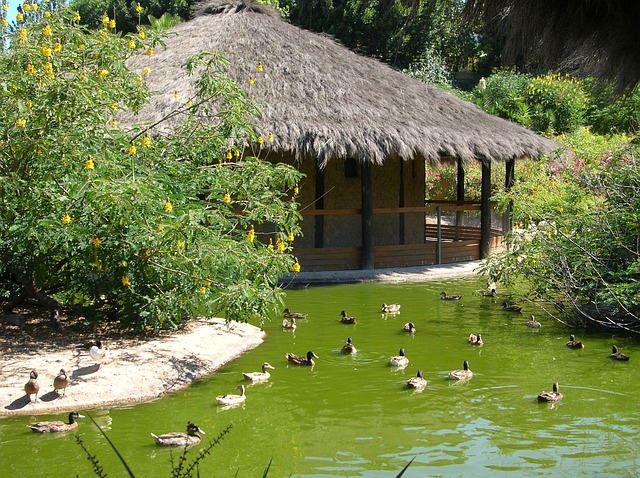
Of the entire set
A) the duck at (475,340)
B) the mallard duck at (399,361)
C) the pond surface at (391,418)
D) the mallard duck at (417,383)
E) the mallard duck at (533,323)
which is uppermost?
the mallard duck at (533,323)

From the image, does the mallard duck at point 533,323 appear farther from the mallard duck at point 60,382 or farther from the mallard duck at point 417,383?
the mallard duck at point 60,382

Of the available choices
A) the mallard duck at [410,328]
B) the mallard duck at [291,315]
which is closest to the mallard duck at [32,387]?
the mallard duck at [291,315]

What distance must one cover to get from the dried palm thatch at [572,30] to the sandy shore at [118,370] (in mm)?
5595

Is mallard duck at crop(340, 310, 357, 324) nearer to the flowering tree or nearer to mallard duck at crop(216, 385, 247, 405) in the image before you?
the flowering tree

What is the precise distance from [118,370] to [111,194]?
189 centimetres

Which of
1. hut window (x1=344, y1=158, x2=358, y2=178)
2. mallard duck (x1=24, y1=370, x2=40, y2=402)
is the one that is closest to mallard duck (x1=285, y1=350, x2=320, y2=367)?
mallard duck (x1=24, y1=370, x2=40, y2=402)

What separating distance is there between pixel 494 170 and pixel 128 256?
2164cm

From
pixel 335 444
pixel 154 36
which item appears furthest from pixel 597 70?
pixel 154 36

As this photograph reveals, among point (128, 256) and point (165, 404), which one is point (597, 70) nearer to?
point (165, 404)

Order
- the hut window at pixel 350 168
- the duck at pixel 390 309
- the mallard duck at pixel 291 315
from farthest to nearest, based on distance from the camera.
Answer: the hut window at pixel 350 168 < the duck at pixel 390 309 < the mallard duck at pixel 291 315

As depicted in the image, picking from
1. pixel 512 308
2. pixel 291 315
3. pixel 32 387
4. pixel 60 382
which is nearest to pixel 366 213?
pixel 512 308

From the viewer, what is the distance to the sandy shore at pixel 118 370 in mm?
8016

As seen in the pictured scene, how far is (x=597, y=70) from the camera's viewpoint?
442 centimetres

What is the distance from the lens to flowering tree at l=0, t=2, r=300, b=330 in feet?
28.7
